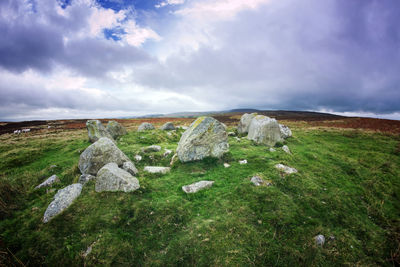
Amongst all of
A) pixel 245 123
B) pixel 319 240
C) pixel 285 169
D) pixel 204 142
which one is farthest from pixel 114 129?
pixel 319 240

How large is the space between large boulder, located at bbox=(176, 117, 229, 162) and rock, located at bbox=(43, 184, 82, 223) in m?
6.24

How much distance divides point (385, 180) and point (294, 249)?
36.7 feet

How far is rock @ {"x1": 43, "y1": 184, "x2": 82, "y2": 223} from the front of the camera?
602 cm

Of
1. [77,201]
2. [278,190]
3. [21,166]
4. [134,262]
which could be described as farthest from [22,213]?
[278,190]

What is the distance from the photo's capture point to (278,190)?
25.2ft

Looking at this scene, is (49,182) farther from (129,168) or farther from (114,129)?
(114,129)

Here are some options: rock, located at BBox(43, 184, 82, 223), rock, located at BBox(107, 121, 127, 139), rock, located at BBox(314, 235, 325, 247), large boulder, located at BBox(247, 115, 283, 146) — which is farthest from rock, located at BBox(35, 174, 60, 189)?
large boulder, located at BBox(247, 115, 283, 146)

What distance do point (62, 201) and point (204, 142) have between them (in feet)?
28.0

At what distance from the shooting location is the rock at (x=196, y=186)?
8062mm

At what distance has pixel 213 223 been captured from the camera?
6004 millimetres

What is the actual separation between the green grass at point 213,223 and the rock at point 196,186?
1.17 ft

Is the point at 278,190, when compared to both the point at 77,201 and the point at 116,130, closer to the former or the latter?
the point at 77,201

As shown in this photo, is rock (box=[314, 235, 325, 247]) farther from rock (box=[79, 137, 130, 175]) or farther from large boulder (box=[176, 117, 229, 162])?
rock (box=[79, 137, 130, 175])

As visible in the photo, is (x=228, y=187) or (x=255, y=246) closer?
(x=255, y=246)
